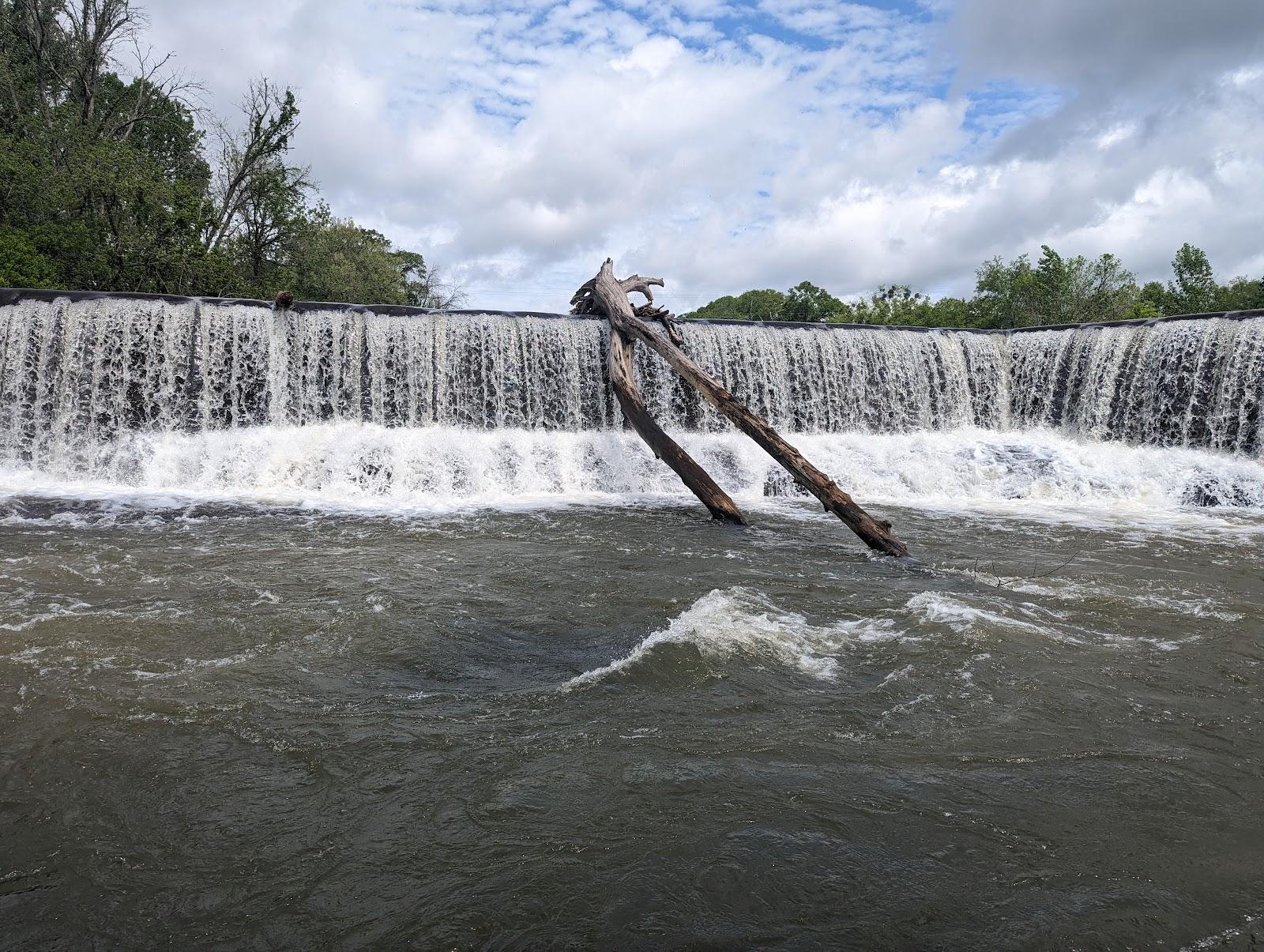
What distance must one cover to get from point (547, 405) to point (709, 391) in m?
4.77

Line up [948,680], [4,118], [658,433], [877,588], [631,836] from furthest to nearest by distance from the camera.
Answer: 1. [4,118]
2. [658,433]
3. [877,588]
4. [948,680]
5. [631,836]

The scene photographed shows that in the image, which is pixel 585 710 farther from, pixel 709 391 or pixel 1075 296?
pixel 1075 296

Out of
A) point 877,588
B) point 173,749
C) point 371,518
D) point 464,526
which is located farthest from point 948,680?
point 371,518

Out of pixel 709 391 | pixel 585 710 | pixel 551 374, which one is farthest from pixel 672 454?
pixel 585 710

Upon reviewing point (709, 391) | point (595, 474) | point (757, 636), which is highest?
point (709, 391)

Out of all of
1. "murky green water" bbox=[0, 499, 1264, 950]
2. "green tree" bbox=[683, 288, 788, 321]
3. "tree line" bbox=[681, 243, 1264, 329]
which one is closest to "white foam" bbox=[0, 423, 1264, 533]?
"murky green water" bbox=[0, 499, 1264, 950]

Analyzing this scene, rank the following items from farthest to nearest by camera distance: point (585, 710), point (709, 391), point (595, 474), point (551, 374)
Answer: point (551, 374) → point (595, 474) → point (709, 391) → point (585, 710)

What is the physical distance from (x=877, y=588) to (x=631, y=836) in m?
3.87

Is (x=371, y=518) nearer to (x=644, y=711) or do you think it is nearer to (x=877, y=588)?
(x=877, y=588)

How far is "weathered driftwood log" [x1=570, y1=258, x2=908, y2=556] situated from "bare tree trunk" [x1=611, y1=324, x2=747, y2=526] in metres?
0.06

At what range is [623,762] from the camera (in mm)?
3246

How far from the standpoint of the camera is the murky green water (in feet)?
7.66

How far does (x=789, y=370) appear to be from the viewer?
48.8 ft

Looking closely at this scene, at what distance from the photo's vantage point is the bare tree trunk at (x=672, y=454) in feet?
30.9
